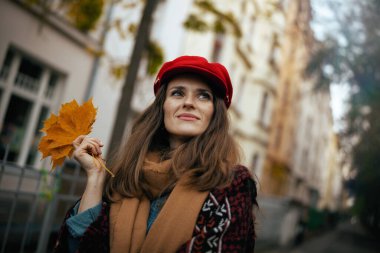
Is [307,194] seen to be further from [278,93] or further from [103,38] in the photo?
[103,38]

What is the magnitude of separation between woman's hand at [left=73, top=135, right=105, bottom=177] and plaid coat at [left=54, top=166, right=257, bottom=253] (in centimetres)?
18

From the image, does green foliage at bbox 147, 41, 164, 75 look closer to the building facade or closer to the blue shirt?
the building facade

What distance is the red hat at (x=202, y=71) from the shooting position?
5.72 ft

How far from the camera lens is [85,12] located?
26.3 ft

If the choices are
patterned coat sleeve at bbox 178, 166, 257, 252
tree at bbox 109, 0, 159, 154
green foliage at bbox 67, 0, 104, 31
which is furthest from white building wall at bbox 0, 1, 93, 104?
patterned coat sleeve at bbox 178, 166, 257, 252

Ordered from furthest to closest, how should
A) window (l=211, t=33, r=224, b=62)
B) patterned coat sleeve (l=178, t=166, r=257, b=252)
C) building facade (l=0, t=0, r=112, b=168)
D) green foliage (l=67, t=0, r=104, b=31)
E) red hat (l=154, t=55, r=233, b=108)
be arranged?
1. window (l=211, t=33, r=224, b=62)
2. green foliage (l=67, t=0, r=104, b=31)
3. building facade (l=0, t=0, r=112, b=168)
4. red hat (l=154, t=55, r=233, b=108)
5. patterned coat sleeve (l=178, t=166, r=257, b=252)

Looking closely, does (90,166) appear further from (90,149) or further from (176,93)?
(176,93)

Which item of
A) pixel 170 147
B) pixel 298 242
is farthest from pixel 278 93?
pixel 170 147

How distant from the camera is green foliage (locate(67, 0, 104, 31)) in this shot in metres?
7.65

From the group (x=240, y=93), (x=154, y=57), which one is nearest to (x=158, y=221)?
(x=154, y=57)

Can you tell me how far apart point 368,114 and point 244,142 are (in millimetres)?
7471

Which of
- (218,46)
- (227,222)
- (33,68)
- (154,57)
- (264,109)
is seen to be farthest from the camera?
(264,109)

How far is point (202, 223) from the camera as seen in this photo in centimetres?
151

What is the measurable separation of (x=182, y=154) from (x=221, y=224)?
0.42 meters
